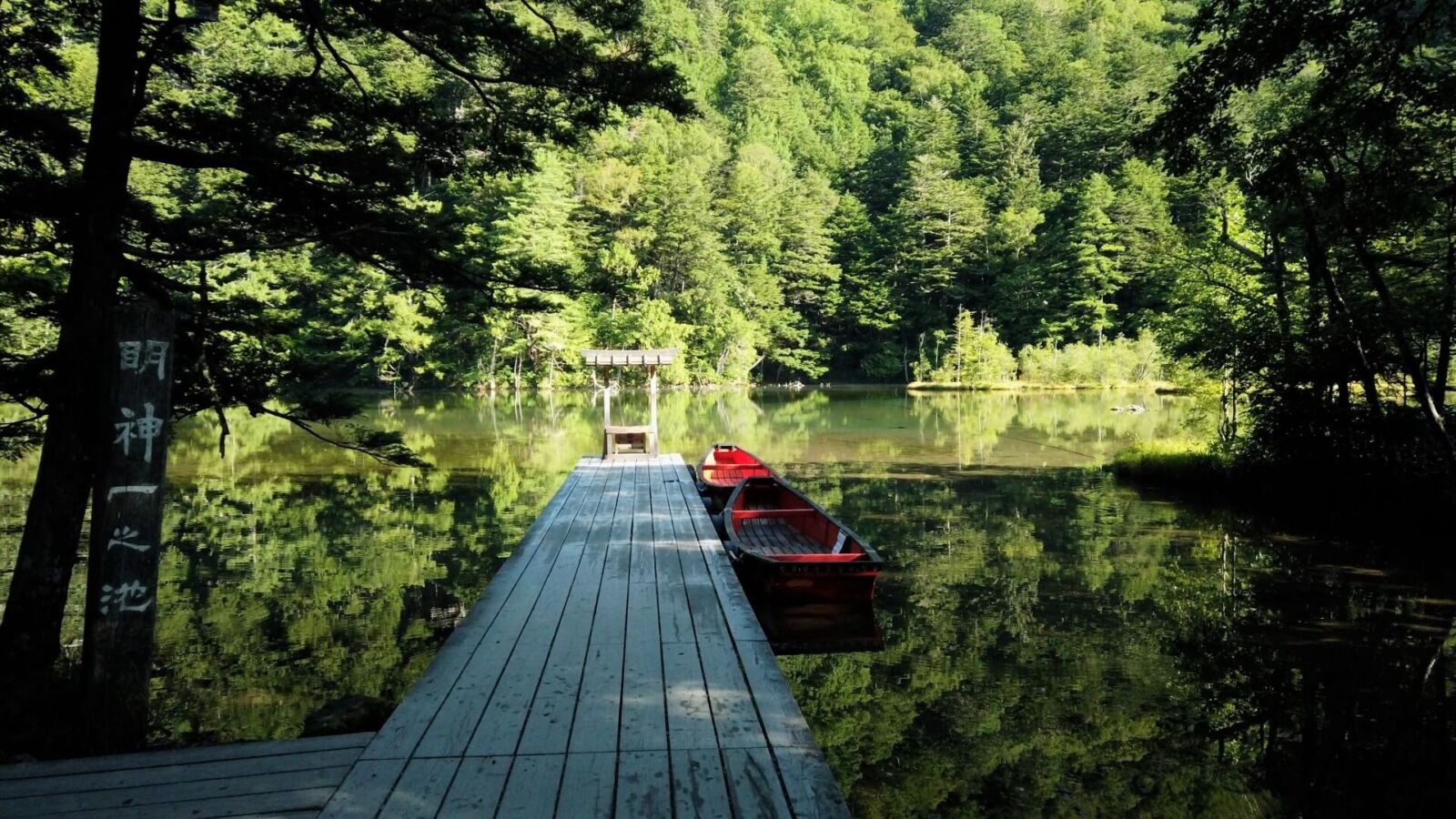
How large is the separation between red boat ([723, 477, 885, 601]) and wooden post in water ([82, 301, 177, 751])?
13.1ft

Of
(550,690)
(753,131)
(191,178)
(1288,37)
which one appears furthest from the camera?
(753,131)

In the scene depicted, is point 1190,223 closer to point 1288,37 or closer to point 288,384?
point 1288,37

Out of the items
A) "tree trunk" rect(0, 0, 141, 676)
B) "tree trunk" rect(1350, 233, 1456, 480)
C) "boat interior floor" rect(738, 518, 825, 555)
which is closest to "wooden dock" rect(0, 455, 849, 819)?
"tree trunk" rect(0, 0, 141, 676)

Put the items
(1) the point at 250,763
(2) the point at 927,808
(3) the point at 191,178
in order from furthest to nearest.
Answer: (3) the point at 191,178 < (2) the point at 927,808 < (1) the point at 250,763

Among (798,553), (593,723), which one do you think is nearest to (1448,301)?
(798,553)

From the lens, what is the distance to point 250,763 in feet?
8.89

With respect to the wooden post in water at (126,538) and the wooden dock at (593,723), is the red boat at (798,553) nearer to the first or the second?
the wooden dock at (593,723)

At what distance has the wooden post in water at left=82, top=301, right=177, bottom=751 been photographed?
304 cm

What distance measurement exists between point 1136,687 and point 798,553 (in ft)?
9.36

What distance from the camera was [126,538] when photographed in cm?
308

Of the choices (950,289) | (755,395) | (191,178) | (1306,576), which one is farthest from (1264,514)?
(950,289)

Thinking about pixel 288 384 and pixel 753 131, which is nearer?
pixel 288 384

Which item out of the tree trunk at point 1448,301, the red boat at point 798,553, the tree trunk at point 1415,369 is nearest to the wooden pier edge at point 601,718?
the red boat at point 798,553

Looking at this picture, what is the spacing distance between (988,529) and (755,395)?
27.5 m
